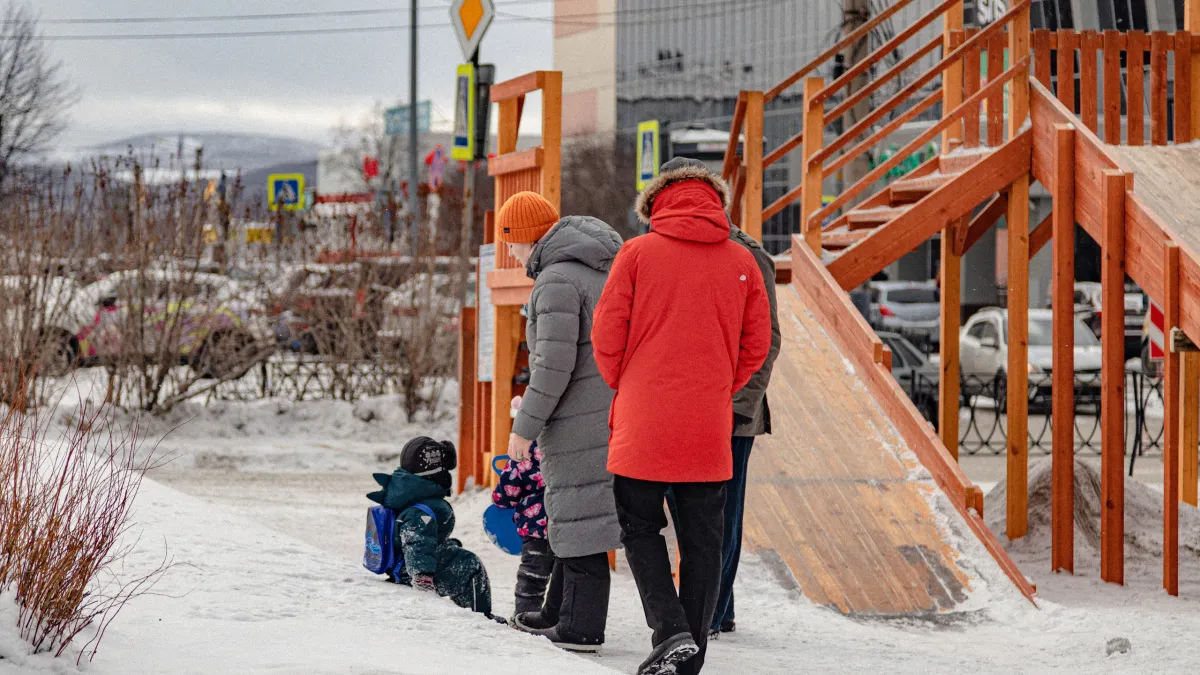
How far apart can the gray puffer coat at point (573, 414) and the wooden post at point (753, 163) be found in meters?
4.40

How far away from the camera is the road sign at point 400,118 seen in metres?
64.9

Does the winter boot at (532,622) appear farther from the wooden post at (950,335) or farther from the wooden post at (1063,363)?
the wooden post at (950,335)

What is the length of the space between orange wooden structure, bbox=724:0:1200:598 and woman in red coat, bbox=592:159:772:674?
194 cm

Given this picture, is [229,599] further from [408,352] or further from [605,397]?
[408,352]

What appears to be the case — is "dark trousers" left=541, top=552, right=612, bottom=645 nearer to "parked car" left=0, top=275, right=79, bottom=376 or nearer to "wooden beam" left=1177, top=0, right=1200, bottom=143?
"wooden beam" left=1177, top=0, right=1200, bottom=143

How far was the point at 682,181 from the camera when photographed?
4953 mm

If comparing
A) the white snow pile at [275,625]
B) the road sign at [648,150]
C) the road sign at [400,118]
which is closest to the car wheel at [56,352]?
the white snow pile at [275,625]

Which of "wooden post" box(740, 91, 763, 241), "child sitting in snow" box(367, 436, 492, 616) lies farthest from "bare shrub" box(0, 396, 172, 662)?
"wooden post" box(740, 91, 763, 241)

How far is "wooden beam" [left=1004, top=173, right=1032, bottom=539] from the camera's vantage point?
8664mm

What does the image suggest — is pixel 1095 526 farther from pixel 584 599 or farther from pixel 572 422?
pixel 572 422

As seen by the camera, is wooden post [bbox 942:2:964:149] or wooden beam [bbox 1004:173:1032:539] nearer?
wooden beam [bbox 1004:173:1032:539]

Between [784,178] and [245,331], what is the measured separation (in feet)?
166

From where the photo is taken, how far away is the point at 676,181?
4.96 meters

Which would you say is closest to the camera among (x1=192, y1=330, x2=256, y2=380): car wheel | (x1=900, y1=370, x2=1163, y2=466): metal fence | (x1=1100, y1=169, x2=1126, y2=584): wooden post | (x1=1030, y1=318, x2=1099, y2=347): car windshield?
(x1=1100, y1=169, x2=1126, y2=584): wooden post
